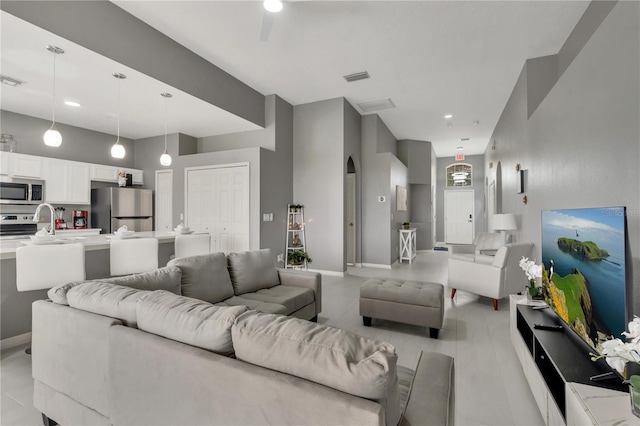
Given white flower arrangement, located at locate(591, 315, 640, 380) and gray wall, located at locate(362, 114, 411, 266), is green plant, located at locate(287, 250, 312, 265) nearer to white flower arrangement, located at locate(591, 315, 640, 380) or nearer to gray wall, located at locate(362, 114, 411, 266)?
gray wall, located at locate(362, 114, 411, 266)

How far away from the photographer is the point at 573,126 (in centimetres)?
271

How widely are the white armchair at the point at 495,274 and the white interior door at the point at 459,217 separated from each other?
23.6 feet

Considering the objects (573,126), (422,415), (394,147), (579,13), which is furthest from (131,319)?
(394,147)

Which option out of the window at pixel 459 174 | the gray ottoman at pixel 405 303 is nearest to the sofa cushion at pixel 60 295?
the gray ottoman at pixel 405 303

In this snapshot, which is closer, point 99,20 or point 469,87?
point 99,20

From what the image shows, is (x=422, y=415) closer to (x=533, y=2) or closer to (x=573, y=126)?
(x=573, y=126)

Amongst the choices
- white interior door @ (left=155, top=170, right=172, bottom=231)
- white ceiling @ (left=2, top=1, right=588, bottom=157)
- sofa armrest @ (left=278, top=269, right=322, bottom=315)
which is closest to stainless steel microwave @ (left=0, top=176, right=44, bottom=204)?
white ceiling @ (left=2, top=1, right=588, bottom=157)

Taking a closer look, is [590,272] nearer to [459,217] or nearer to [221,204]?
[221,204]

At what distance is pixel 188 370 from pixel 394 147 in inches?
328

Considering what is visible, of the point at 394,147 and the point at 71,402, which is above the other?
the point at 394,147

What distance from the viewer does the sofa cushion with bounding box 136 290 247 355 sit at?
3.85 feet

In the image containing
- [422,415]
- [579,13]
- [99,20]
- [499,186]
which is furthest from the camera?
[499,186]

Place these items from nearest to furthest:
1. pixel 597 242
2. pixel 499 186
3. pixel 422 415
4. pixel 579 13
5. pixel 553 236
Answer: pixel 422 415
pixel 597 242
pixel 553 236
pixel 579 13
pixel 499 186

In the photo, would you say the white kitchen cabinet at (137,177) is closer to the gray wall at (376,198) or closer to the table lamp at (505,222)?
the gray wall at (376,198)
